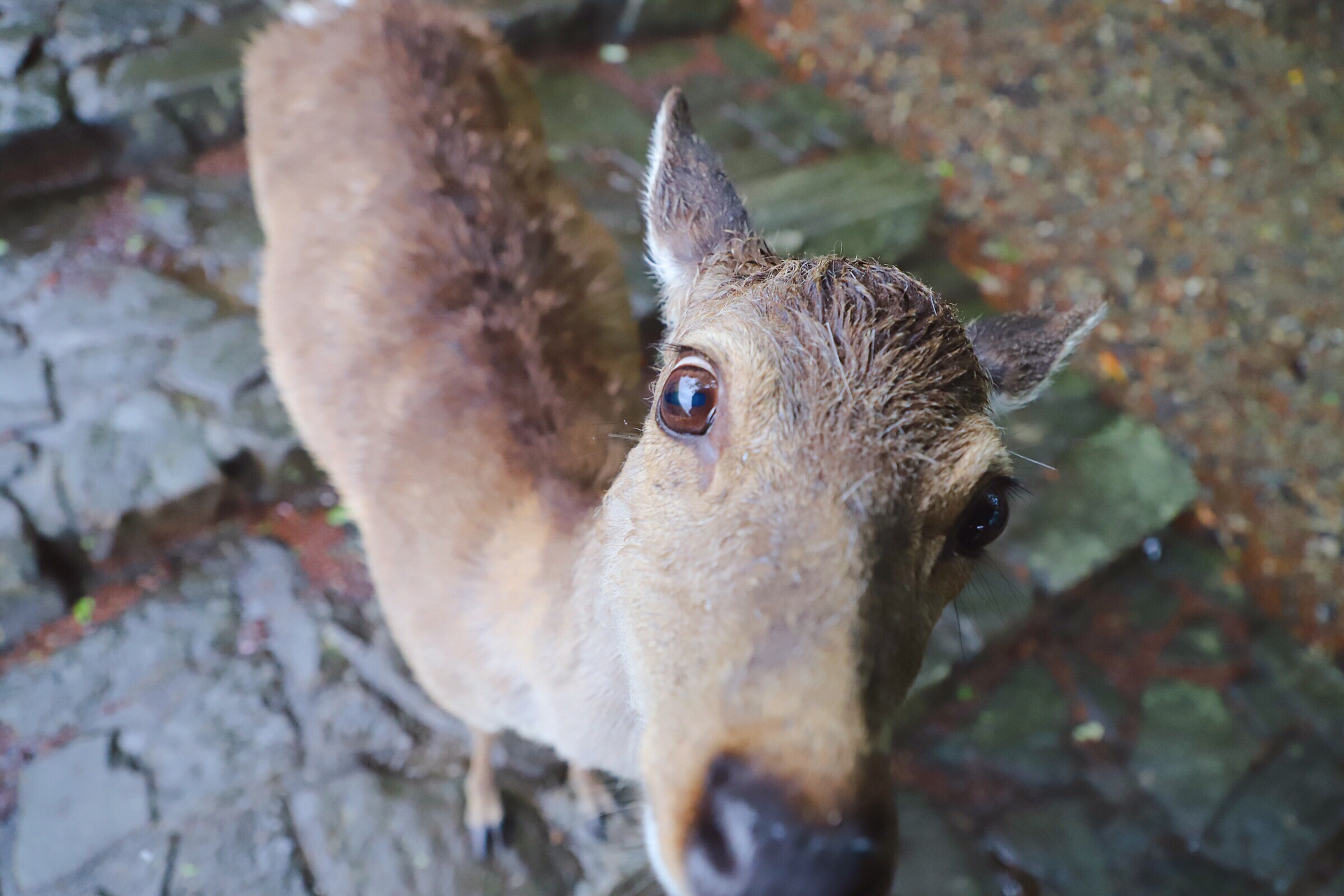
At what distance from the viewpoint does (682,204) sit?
220 centimetres

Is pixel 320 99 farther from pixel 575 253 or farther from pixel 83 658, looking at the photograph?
pixel 83 658

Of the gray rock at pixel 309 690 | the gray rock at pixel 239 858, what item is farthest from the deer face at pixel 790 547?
the gray rock at pixel 239 858

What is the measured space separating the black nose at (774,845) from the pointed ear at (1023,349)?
1254mm

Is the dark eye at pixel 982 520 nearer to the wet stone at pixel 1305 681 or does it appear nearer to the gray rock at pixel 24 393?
the wet stone at pixel 1305 681

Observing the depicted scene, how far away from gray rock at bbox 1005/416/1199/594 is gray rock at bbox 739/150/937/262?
161 cm

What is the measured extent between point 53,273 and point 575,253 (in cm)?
304

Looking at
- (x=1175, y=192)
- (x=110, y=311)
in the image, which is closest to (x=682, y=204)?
(x=110, y=311)

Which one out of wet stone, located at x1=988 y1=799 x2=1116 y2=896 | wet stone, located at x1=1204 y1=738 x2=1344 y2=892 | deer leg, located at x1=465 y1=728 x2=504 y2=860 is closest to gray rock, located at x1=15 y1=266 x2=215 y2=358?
deer leg, located at x1=465 y1=728 x2=504 y2=860

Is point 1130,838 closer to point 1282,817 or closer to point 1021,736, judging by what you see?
point 1021,736

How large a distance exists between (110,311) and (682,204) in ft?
11.4

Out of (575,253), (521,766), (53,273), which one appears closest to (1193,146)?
(575,253)

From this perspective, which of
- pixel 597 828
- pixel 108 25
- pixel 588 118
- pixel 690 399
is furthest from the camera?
pixel 588 118

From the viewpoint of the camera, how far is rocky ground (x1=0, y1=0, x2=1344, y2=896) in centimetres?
320

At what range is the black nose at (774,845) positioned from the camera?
114 centimetres
